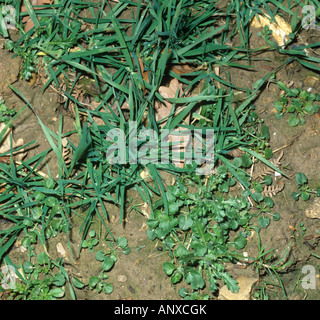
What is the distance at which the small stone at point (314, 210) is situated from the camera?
8.73ft

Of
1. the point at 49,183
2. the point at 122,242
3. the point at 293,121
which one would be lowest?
the point at 122,242

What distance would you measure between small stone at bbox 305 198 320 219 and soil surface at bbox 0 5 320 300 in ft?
0.08

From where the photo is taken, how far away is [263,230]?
105 inches

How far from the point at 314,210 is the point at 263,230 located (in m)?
0.36

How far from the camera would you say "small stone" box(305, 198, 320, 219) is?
2.66 meters

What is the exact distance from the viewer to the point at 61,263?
2572 millimetres

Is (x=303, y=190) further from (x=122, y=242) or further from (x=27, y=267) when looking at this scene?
(x=27, y=267)

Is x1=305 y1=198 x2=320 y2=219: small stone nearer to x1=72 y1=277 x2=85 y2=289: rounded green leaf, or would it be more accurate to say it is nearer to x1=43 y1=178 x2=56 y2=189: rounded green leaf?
x1=72 y1=277 x2=85 y2=289: rounded green leaf

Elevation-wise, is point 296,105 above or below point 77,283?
above

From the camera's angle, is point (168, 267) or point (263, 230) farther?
point (263, 230)

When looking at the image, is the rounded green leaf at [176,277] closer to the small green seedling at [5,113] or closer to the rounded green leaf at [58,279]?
the rounded green leaf at [58,279]

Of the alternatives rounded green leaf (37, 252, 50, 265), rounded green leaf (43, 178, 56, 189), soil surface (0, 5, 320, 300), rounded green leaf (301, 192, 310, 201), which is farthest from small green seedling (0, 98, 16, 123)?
rounded green leaf (301, 192, 310, 201)

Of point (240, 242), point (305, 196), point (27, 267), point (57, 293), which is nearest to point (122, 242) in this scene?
point (57, 293)

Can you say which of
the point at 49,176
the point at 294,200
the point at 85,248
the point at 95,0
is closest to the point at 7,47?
the point at 95,0
